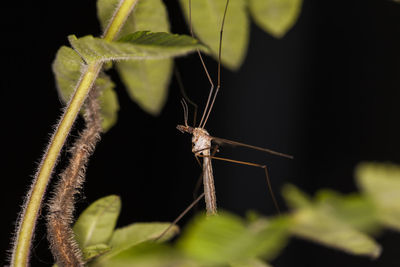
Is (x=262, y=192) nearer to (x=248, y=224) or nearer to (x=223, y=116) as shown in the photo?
(x=223, y=116)

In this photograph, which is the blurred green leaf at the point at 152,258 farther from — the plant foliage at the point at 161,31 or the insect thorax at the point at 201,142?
the insect thorax at the point at 201,142

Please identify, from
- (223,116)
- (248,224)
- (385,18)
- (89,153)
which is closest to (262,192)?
(223,116)

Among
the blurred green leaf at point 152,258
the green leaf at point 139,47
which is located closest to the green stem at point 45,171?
the green leaf at point 139,47

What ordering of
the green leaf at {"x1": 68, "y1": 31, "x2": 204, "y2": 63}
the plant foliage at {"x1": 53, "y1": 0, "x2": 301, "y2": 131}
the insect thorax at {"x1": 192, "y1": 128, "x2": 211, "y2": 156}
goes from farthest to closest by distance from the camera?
the insect thorax at {"x1": 192, "y1": 128, "x2": 211, "y2": 156} → the plant foliage at {"x1": 53, "y1": 0, "x2": 301, "y2": 131} → the green leaf at {"x1": 68, "y1": 31, "x2": 204, "y2": 63}

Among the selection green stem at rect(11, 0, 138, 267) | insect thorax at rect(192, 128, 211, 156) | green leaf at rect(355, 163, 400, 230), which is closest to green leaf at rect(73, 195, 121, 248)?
green stem at rect(11, 0, 138, 267)

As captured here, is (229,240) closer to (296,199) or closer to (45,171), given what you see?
(296,199)

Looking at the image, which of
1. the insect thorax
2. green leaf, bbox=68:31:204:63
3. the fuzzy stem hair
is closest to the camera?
green leaf, bbox=68:31:204:63

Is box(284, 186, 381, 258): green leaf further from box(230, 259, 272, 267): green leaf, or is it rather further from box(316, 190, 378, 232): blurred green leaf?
box(230, 259, 272, 267): green leaf

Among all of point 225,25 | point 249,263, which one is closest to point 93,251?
point 249,263
